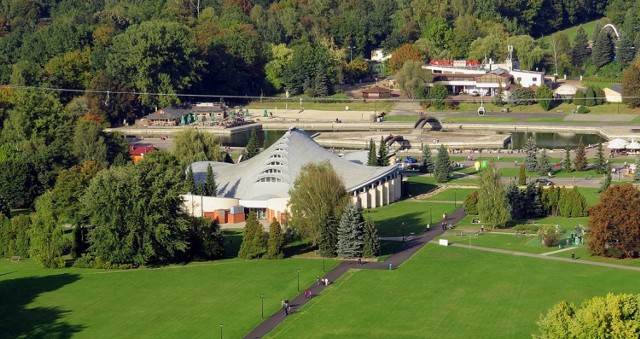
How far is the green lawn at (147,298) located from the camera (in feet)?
191

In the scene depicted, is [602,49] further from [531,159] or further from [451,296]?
[451,296]

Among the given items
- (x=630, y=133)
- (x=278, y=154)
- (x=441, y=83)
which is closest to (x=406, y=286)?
(x=278, y=154)

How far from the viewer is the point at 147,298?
63.2 meters

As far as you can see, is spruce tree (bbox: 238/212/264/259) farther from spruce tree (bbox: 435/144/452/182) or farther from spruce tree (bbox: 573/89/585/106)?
spruce tree (bbox: 573/89/585/106)

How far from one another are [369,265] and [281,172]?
18.0 meters

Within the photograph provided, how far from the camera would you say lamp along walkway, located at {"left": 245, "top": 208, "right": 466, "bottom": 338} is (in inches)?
2285

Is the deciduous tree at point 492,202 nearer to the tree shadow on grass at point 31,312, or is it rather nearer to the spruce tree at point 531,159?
the spruce tree at point 531,159

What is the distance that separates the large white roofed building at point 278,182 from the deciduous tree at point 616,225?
17450 mm

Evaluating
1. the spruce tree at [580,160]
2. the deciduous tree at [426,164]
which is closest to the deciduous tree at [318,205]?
the deciduous tree at [426,164]

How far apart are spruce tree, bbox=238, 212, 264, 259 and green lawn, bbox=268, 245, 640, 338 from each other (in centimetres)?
625

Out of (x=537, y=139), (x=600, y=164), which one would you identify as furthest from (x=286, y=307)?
(x=537, y=139)

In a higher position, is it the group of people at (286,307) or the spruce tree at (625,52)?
the spruce tree at (625,52)

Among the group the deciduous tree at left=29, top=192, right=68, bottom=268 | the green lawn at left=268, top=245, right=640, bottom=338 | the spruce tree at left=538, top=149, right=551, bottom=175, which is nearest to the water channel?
the spruce tree at left=538, top=149, right=551, bottom=175

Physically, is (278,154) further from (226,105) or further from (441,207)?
(226,105)
